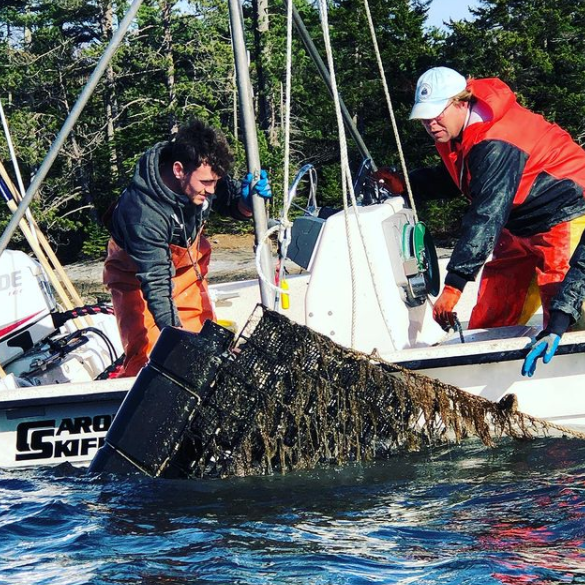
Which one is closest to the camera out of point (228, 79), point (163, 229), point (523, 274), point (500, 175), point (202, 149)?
point (500, 175)

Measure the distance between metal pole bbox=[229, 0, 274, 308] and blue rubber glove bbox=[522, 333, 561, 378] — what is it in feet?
5.12

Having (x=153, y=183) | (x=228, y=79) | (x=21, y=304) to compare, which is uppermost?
(x=228, y=79)

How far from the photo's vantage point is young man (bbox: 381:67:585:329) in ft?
18.2

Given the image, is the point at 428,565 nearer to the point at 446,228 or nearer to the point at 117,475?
the point at 117,475

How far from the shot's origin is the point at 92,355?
25.2 ft

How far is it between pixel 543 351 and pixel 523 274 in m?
1.05

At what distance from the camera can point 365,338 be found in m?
6.23

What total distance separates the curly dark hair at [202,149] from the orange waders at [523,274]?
1.74 meters

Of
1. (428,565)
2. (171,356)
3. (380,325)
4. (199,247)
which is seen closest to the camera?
(428,565)

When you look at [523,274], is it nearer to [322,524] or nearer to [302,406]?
[302,406]

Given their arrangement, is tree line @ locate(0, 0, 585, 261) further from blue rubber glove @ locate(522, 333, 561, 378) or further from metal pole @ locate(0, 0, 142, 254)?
blue rubber glove @ locate(522, 333, 561, 378)

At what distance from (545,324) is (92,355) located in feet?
11.2

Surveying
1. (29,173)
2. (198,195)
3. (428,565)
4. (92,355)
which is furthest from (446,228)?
(428,565)

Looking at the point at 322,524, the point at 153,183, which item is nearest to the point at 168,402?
the point at 322,524
